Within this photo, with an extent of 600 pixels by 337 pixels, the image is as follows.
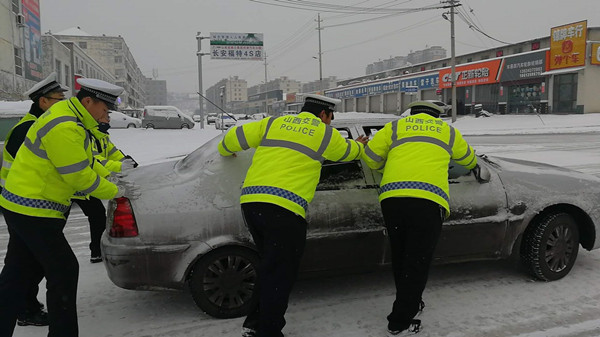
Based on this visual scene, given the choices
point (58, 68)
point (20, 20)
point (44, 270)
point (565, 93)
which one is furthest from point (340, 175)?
point (58, 68)

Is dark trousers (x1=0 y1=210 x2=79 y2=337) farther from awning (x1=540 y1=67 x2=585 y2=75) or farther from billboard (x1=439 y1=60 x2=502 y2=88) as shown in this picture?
billboard (x1=439 y1=60 x2=502 y2=88)

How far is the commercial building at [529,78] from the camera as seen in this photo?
29641 mm

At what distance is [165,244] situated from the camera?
3.19 m

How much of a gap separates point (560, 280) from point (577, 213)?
0.62 m

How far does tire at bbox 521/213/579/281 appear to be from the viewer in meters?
3.84

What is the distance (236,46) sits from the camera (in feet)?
98.3

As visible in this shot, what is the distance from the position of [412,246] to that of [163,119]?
28.1 metres

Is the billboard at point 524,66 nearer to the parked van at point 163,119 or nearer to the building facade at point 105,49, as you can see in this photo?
the parked van at point 163,119

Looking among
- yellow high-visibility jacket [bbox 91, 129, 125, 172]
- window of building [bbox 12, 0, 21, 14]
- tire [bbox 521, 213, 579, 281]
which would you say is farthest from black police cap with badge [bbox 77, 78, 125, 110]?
window of building [bbox 12, 0, 21, 14]

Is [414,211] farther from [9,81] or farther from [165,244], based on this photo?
[9,81]

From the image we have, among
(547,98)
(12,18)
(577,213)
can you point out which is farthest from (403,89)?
(577,213)

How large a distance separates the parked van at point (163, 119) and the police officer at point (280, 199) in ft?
90.8

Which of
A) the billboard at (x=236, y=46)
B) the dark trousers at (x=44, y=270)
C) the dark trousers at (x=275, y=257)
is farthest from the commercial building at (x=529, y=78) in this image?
the dark trousers at (x=44, y=270)

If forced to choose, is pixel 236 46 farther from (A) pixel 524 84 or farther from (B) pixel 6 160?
(B) pixel 6 160
